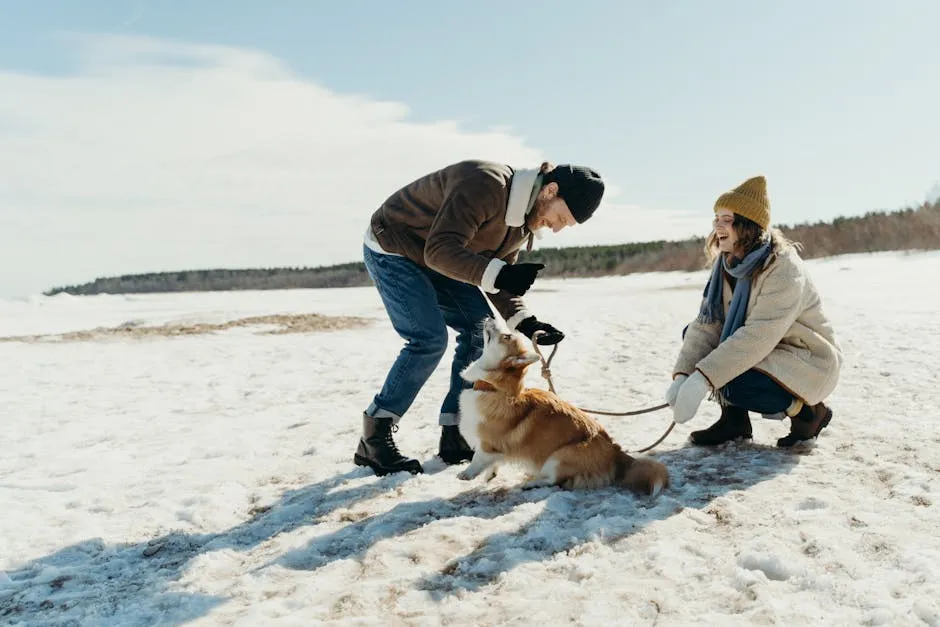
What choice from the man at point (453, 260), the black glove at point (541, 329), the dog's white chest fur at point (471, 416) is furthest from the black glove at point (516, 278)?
the dog's white chest fur at point (471, 416)

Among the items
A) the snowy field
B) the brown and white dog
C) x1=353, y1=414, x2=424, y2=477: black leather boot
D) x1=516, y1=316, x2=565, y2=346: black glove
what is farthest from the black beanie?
x1=353, y1=414, x2=424, y2=477: black leather boot

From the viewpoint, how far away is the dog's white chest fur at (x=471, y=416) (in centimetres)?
392

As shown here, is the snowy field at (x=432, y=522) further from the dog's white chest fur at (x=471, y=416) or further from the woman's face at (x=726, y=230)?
the woman's face at (x=726, y=230)

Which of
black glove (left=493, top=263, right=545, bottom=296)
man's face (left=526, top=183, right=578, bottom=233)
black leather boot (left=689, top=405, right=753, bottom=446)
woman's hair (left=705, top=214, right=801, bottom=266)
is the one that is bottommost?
black leather boot (left=689, top=405, right=753, bottom=446)

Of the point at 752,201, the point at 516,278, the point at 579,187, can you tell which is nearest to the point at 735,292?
the point at 752,201

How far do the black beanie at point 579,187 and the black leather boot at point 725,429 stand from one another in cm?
177

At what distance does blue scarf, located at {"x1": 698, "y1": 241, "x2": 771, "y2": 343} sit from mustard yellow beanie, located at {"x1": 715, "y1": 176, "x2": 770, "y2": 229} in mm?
172

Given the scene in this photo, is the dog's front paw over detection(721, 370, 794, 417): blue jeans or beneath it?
beneath

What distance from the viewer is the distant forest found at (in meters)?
23.4

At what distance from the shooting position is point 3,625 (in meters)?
2.54

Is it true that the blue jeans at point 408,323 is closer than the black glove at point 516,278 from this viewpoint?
No

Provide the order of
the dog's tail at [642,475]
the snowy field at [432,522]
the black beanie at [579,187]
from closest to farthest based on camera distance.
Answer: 1. the snowy field at [432,522]
2. the dog's tail at [642,475]
3. the black beanie at [579,187]

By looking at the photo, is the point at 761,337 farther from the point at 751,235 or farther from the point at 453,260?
the point at 453,260

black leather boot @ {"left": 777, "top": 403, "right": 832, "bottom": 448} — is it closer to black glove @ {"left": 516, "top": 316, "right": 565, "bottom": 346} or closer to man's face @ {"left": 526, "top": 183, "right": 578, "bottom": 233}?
black glove @ {"left": 516, "top": 316, "right": 565, "bottom": 346}
